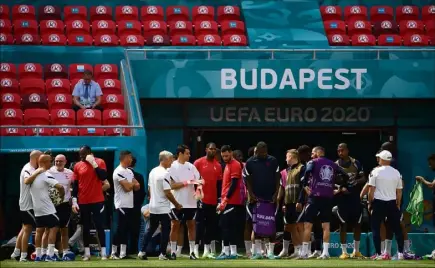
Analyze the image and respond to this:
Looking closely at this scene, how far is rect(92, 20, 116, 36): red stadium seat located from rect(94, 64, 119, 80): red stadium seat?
183 cm

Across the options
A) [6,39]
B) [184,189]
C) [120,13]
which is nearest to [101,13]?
[120,13]

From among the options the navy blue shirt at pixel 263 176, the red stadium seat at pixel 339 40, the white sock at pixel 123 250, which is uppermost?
the red stadium seat at pixel 339 40

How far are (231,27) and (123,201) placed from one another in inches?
397

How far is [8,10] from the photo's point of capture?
30828mm

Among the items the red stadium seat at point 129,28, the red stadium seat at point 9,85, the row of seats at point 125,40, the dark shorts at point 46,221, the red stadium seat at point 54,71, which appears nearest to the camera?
the dark shorts at point 46,221

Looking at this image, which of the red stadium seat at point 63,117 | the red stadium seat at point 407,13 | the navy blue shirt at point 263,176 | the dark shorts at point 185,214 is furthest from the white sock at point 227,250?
the red stadium seat at point 407,13

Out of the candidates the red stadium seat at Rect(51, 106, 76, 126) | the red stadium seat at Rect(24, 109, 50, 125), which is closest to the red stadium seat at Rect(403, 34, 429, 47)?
the red stadium seat at Rect(51, 106, 76, 126)

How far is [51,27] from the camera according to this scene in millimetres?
30062

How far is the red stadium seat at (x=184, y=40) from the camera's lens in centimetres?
2995

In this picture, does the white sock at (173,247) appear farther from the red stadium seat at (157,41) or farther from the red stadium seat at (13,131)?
the red stadium seat at (157,41)

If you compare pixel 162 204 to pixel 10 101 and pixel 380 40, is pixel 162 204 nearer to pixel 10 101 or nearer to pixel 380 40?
pixel 10 101

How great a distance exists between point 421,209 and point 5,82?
9976mm

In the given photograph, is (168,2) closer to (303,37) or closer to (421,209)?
(303,37)

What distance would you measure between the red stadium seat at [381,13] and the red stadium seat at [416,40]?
129 centimetres
